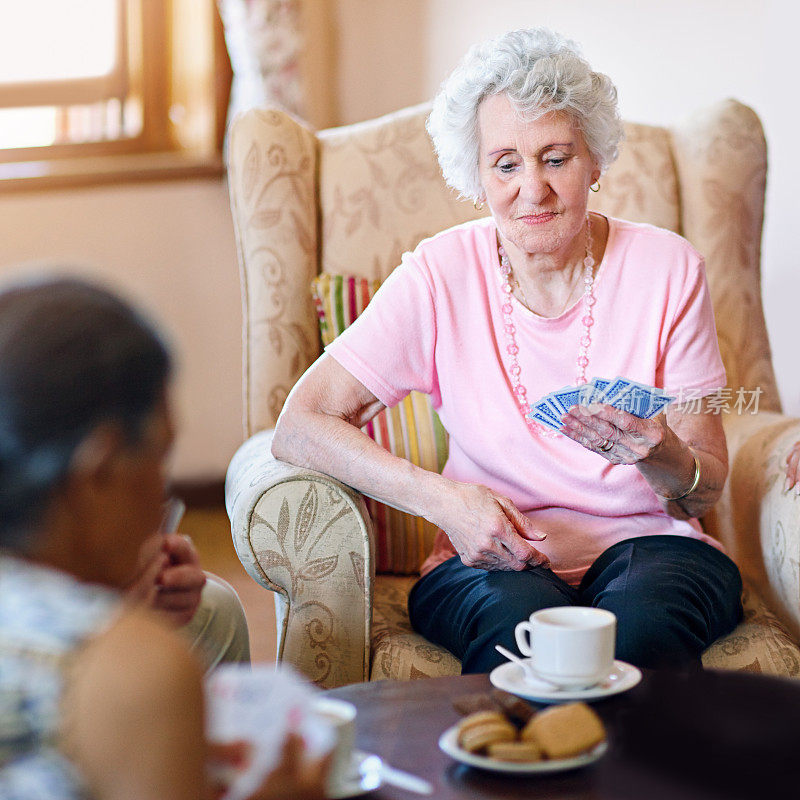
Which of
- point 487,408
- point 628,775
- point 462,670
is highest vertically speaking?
point 487,408

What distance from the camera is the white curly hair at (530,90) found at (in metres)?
1.56

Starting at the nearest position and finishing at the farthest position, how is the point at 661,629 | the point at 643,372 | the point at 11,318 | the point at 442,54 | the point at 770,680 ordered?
the point at 11,318, the point at 770,680, the point at 661,629, the point at 643,372, the point at 442,54

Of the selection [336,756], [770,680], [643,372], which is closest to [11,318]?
[336,756]

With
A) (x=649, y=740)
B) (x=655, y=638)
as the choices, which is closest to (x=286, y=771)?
(x=649, y=740)

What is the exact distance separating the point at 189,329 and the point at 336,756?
9.30 ft

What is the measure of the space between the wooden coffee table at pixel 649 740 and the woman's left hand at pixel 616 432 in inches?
15.8

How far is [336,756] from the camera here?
88 centimetres

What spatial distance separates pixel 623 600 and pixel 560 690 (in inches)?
13.4

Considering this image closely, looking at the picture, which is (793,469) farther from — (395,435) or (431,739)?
(431,739)

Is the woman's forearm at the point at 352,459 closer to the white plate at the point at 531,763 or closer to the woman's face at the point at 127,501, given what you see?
the white plate at the point at 531,763

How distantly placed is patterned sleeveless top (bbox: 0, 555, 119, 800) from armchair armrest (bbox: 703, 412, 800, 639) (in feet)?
3.80

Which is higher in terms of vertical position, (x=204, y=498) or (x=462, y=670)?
(x=462, y=670)

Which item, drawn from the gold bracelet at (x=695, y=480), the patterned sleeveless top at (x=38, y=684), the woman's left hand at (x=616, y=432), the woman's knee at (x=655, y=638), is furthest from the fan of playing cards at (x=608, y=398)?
the patterned sleeveless top at (x=38, y=684)

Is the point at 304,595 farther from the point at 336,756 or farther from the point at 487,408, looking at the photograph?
the point at 336,756
